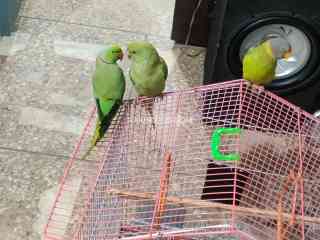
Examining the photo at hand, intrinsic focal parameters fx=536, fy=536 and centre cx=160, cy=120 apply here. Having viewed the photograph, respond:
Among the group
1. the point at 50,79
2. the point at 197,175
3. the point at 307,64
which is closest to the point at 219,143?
the point at 197,175

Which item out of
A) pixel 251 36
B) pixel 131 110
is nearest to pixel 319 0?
pixel 251 36

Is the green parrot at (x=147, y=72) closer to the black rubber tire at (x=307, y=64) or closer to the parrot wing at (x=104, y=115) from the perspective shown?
the parrot wing at (x=104, y=115)

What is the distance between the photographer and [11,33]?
3271mm

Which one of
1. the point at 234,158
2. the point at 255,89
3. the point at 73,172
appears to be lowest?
the point at 73,172

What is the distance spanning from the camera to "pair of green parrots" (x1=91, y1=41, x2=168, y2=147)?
189 centimetres

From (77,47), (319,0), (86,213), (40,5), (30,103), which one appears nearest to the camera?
(86,213)

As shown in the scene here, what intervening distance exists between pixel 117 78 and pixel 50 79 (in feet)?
3.87

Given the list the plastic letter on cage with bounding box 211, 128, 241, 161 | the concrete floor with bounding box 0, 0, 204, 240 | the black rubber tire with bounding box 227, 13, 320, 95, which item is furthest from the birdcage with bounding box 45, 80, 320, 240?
the black rubber tire with bounding box 227, 13, 320, 95

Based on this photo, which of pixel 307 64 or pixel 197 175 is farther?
pixel 307 64

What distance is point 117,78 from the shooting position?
6.29ft

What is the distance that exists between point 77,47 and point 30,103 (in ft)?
1.82

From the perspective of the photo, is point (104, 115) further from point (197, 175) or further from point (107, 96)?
point (197, 175)

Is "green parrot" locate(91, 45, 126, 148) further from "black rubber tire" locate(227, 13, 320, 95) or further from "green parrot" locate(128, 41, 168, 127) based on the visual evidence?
"black rubber tire" locate(227, 13, 320, 95)

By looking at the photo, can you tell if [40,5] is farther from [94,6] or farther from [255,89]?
[255,89]
